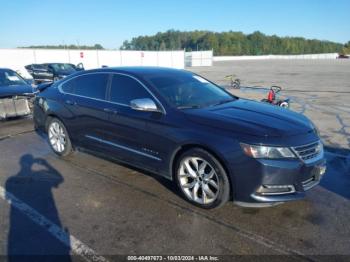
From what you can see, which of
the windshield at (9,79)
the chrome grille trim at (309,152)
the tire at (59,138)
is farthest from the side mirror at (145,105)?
the windshield at (9,79)

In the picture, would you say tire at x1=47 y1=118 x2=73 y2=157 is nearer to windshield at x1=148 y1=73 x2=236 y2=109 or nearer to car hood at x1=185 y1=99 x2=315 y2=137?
windshield at x1=148 y1=73 x2=236 y2=109

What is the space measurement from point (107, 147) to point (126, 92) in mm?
890

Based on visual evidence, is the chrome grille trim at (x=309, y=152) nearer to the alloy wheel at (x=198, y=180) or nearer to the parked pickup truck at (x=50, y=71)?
the alloy wheel at (x=198, y=180)

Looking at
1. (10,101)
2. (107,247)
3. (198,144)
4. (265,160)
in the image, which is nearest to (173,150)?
(198,144)

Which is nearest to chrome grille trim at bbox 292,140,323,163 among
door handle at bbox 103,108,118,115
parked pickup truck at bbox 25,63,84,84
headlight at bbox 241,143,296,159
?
headlight at bbox 241,143,296,159

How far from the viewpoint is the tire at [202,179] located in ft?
12.7

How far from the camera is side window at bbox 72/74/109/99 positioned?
17.2ft

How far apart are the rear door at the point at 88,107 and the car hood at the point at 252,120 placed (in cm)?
158

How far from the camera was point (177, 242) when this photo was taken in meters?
3.39

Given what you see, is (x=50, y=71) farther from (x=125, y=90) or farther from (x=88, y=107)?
(x=125, y=90)

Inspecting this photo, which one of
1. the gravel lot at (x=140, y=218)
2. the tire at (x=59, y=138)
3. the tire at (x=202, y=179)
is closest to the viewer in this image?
the gravel lot at (x=140, y=218)

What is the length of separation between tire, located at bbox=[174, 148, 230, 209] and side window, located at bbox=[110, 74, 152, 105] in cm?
106

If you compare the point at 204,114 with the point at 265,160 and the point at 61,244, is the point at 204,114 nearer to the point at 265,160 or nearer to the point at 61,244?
the point at 265,160

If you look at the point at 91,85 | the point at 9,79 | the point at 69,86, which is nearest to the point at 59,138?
the point at 69,86
